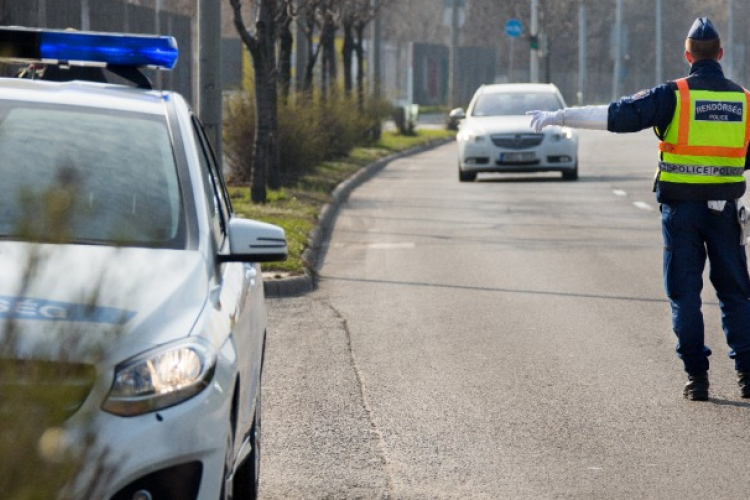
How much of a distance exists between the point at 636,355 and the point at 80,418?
7135 millimetres

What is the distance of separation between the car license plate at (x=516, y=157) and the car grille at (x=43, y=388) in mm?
24059

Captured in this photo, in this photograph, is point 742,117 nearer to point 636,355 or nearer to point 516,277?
point 636,355

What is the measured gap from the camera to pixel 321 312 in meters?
11.5

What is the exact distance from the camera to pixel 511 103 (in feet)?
91.0

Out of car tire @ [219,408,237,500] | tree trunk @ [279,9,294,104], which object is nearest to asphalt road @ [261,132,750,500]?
car tire @ [219,408,237,500]

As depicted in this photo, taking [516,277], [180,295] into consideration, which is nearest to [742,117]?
[180,295]

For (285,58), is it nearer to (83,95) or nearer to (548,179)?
(548,179)

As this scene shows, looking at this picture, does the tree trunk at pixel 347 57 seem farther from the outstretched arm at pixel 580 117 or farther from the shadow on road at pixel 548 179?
the outstretched arm at pixel 580 117

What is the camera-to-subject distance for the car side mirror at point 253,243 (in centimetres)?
499

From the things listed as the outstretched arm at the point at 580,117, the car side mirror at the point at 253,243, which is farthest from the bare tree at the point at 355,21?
the car side mirror at the point at 253,243

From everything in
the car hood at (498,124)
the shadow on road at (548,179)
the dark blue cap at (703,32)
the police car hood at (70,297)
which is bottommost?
the shadow on road at (548,179)

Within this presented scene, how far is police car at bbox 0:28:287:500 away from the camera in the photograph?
243 cm

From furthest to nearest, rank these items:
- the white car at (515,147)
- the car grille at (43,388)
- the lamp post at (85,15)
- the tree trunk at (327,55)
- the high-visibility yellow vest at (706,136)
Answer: the tree trunk at (327,55) → the white car at (515,147) → the lamp post at (85,15) → the high-visibility yellow vest at (706,136) → the car grille at (43,388)

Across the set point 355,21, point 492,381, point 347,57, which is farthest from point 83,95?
point 347,57
